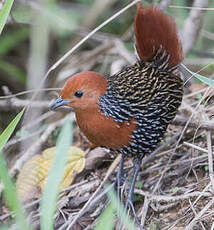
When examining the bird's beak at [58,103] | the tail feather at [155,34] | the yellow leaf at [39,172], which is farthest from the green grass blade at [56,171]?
the tail feather at [155,34]

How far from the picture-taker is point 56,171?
206 cm

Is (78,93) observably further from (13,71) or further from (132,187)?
(13,71)

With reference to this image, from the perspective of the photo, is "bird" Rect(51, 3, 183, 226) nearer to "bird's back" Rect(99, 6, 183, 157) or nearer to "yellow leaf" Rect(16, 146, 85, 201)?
"bird's back" Rect(99, 6, 183, 157)

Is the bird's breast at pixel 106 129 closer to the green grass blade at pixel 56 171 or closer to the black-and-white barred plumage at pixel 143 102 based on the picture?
the black-and-white barred plumage at pixel 143 102

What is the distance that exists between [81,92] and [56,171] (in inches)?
52.9

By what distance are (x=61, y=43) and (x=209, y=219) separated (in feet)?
12.5

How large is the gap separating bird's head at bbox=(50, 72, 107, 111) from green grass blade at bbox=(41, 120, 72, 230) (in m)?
1.26

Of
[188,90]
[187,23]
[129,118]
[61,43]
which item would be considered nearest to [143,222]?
[129,118]

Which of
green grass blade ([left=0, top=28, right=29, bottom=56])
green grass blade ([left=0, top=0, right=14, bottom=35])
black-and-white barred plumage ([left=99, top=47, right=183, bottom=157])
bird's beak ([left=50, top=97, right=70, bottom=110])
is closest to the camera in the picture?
green grass blade ([left=0, top=0, right=14, bottom=35])

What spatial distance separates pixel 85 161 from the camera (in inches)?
158

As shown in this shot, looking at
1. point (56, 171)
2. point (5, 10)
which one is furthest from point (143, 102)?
point (56, 171)

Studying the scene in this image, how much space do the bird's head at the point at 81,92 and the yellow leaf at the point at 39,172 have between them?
63 cm

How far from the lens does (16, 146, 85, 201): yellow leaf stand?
381 cm

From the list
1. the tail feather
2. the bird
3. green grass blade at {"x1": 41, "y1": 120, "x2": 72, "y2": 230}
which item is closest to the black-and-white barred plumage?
the bird
